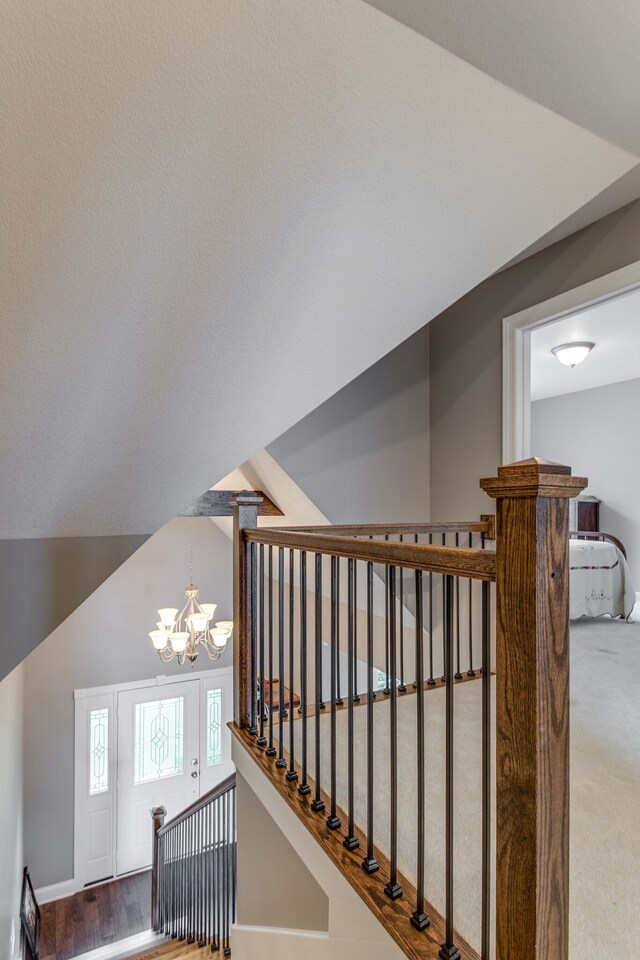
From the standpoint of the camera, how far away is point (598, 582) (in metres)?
4.11

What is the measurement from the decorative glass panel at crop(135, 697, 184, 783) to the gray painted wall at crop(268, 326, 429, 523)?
3.31 meters

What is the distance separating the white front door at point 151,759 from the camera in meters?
5.13

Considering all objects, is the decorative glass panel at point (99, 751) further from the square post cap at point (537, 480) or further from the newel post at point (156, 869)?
the square post cap at point (537, 480)

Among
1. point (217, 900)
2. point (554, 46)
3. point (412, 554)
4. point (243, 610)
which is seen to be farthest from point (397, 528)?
point (217, 900)

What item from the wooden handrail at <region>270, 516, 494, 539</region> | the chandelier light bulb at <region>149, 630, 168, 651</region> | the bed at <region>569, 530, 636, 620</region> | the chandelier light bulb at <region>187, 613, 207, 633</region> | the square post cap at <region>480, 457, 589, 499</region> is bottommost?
the chandelier light bulb at <region>149, 630, 168, 651</region>

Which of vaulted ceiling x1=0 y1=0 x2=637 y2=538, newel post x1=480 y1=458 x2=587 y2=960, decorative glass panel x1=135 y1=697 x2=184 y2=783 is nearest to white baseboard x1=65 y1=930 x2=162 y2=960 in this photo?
decorative glass panel x1=135 y1=697 x2=184 y2=783

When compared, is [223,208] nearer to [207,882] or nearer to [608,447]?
[207,882]

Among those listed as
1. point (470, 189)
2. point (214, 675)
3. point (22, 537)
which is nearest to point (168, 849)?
point (214, 675)

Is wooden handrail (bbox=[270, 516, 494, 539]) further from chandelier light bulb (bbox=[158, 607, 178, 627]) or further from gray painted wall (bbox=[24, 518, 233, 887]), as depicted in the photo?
gray painted wall (bbox=[24, 518, 233, 887])

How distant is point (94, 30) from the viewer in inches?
39.2

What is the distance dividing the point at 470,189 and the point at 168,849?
203 inches

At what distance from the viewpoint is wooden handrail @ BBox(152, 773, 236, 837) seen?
114 inches

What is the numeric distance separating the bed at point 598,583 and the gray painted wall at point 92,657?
11.4 ft

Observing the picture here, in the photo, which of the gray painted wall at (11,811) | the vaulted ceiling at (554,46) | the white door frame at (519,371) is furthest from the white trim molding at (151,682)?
the vaulted ceiling at (554,46)
